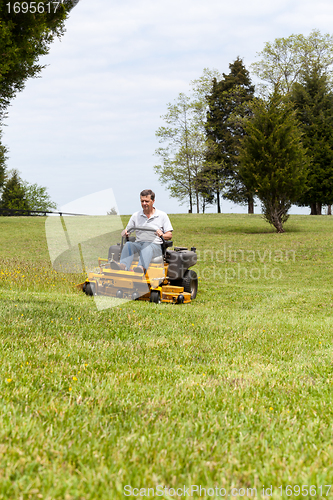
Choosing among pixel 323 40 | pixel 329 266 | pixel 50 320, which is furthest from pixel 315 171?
pixel 50 320

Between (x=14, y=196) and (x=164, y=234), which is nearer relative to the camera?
(x=164, y=234)

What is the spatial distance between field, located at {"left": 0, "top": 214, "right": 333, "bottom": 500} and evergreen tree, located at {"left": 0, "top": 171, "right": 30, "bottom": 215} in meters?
64.2

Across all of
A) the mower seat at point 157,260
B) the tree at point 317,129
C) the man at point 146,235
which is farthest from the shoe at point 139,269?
the tree at point 317,129

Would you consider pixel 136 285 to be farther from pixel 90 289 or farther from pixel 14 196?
pixel 14 196

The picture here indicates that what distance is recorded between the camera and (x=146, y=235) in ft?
28.4

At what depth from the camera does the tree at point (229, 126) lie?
4675 centimetres

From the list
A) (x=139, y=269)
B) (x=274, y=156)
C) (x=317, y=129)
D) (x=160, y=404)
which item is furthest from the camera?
(x=317, y=129)

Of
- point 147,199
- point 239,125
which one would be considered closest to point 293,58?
point 239,125

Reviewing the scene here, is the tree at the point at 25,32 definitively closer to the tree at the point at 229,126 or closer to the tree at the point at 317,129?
the tree at the point at 317,129

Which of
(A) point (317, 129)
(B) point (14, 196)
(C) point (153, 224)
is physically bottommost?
(C) point (153, 224)

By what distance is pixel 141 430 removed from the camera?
244 cm

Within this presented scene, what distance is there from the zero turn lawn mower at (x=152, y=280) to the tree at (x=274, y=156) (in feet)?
57.4

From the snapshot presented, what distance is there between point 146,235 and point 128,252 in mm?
560

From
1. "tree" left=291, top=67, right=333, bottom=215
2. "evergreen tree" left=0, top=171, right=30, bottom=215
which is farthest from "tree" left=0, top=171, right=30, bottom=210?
"tree" left=291, top=67, right=333, bottom=215
